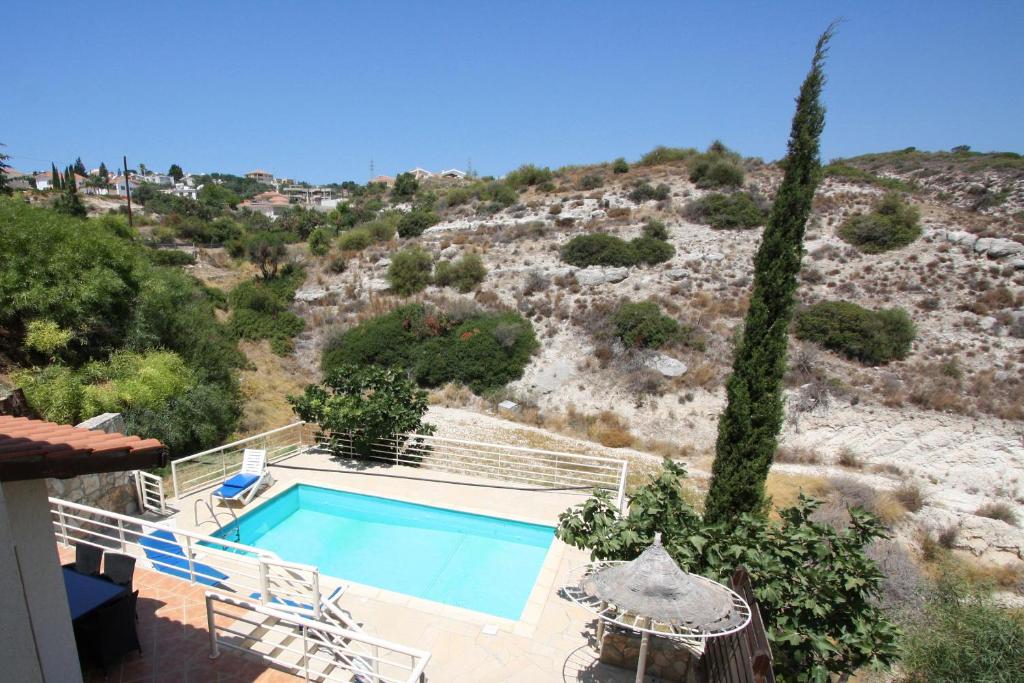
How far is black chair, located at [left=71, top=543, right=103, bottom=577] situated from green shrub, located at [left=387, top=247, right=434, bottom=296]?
20.1 meters

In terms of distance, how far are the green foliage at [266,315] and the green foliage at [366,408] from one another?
12045 millimetres

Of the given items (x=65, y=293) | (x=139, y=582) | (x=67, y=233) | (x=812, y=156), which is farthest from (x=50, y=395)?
(x=812, y=156)

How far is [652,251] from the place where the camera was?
77.5ft

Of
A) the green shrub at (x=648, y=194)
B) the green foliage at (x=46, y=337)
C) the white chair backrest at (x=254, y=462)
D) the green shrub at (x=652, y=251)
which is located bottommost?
the white chair backrest at (x=254, y=462)

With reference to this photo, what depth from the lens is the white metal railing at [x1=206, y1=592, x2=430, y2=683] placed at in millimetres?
4000

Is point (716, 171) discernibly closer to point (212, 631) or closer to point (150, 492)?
point (150, 492)

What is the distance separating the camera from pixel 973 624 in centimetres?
525

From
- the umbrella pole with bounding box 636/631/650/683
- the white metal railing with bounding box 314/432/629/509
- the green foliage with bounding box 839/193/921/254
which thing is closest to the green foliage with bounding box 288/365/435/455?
the white metal railing with bounding box 314/432/629/509

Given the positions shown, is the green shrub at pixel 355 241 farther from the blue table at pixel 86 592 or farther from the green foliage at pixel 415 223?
the blue table at pixel 86 592

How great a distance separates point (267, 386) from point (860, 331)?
20903 millimetres

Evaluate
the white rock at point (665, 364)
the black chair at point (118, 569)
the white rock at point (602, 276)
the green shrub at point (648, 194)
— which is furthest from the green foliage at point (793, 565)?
the green shrub at point (648, 194)

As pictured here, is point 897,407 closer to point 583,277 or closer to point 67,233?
point 583,277

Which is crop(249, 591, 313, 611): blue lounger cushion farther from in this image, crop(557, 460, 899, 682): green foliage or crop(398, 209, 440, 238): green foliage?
crop(398, 209, 440, 238): green foliage

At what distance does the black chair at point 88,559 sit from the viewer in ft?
14.9
